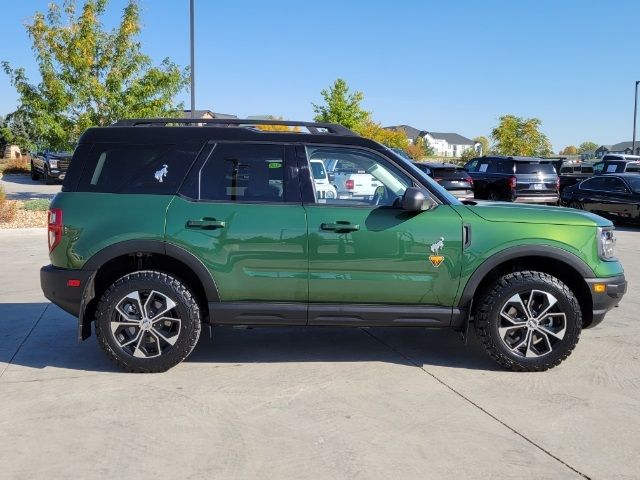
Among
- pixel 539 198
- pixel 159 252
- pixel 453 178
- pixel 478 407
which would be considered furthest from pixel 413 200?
pixel 539 198

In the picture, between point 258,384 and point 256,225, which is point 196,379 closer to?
point 258,384

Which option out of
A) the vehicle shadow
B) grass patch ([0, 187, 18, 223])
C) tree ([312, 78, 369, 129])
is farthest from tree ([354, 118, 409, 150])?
the vehicle shadow

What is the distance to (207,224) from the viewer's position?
4.76m

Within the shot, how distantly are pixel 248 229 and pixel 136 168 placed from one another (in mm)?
1014

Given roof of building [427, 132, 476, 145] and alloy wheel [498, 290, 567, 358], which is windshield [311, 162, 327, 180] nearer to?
alloy wheel [498, 290, 567, 358]

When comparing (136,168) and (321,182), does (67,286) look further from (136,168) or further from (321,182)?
(321,182)

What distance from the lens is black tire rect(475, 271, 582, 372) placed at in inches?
192

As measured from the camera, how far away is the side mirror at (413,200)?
15.3 feet

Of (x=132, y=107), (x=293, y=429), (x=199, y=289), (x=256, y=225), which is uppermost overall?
(x=132, y=107)

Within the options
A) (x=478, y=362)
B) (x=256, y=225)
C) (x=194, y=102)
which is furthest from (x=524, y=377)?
(x=194, y=102)

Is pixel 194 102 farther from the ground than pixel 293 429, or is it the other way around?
pixel 194 102

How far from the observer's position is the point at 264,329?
249 inches

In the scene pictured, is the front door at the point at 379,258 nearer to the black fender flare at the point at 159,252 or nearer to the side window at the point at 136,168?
the black fender flare at the point at 159,252

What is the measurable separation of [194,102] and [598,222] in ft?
45.5
